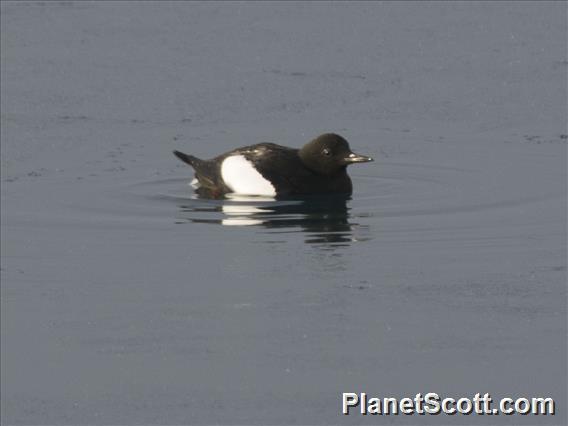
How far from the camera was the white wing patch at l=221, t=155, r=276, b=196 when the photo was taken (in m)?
11.1

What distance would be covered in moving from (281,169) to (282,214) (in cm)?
99

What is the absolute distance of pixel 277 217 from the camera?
33.3 ft

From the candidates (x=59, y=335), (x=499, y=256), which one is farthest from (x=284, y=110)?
(x=59, y=335)

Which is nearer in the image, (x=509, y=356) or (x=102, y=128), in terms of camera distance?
(x=509, y=356)

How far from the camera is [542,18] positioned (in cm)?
1579

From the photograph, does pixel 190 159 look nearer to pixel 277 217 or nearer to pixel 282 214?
pixel 282 214

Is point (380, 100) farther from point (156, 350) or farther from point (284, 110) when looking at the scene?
point (156, 350)

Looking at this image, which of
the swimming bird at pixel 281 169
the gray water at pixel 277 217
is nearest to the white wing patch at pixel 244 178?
the swimming bird at pixel 281 169

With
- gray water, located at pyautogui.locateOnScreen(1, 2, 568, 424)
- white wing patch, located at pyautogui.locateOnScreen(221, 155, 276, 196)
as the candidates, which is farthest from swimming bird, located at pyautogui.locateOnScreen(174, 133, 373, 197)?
gray water, located at pyautogui.locateOnScreen(1, 2, 568, 424)

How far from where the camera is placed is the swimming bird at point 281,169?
1114 cm

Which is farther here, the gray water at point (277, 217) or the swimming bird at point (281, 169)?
the swimming bird at point (281, 169)

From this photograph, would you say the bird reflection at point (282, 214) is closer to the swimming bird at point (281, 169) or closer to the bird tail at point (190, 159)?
the swimming bird at point (281, 169)

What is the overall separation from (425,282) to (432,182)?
306 centimetres

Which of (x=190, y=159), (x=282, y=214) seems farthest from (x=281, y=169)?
(x=282, y=214)
